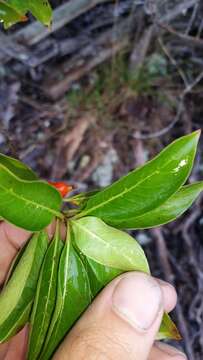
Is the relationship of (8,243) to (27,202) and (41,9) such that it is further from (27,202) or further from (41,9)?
(41,9)

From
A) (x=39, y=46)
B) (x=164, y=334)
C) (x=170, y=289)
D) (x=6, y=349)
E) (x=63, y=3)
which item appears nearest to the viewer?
(x=164, y=334)

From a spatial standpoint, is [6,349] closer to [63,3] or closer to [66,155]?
[66,155]

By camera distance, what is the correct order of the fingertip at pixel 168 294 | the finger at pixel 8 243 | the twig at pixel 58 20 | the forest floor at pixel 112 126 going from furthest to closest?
the forest floor at pixel 112 126 → the twig at pixel 58 20 → the finger at pixel 8 243 → the fingertip at pixel 168 294

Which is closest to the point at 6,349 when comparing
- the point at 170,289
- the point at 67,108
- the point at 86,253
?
the point at 170,289

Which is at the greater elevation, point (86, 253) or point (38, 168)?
point (86, 253)

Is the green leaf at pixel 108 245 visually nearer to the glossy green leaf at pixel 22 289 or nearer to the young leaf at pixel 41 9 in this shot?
the glossy green leaf at pixel 22 289

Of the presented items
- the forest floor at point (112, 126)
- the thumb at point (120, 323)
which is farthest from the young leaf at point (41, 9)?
the forest floor at point (112, 126)

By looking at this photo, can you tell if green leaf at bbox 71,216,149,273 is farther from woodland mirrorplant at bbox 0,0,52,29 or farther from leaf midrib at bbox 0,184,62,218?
woodland mirrorplant at bbox 0,0,52,29
